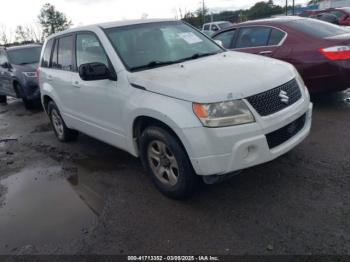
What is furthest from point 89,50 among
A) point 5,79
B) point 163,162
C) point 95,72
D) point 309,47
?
point 5,79

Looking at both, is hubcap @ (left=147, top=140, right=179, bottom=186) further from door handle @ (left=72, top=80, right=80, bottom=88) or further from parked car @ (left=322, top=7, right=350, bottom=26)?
parked car @ (left=322, top=7, right=350, bottom=26)

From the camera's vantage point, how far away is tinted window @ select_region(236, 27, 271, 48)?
6.26m

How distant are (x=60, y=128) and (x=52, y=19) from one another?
137 feet

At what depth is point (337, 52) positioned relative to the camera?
209 inches

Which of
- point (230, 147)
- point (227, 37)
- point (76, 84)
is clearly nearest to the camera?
point (230, 147)

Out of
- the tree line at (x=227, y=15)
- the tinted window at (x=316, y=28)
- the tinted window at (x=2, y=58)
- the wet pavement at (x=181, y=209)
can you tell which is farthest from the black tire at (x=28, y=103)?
the tree line at (x=227, y=15)

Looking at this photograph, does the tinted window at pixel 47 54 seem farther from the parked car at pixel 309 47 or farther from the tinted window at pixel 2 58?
the tinted window at pixel 2 58

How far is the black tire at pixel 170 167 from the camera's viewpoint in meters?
3.17

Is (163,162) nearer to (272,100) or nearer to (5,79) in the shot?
(272,100)

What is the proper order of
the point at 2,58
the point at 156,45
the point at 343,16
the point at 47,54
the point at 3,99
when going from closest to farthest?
the point at 156,45 < the point at 47,54 < the point at 2,58 < the point at 3,99 < the point at 343,16

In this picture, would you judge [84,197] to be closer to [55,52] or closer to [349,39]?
[55,52]

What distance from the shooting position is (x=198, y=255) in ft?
8.95

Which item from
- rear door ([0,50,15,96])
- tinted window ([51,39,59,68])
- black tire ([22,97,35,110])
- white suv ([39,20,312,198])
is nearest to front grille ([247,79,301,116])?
white suv ([39,20,312,198])

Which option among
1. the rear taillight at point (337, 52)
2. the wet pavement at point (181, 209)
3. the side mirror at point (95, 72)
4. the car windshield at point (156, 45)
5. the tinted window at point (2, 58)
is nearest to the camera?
the wet pavement at point (181, 209)
